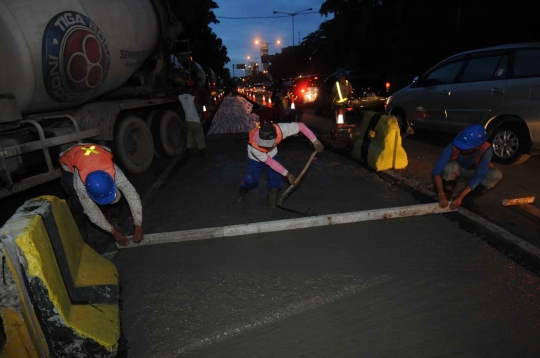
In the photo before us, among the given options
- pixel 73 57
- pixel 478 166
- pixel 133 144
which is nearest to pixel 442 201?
pixel 478 166

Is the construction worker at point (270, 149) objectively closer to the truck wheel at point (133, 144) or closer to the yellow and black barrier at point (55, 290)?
the yellow and black barrier at point (55, 290)

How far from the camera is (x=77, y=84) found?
5328mm

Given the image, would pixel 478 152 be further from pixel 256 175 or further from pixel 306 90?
pixel 306 90

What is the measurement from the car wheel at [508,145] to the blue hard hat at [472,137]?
7.91 feet

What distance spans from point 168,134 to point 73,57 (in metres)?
3.18

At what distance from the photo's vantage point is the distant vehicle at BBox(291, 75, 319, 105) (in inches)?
620

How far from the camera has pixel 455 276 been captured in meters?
2.88

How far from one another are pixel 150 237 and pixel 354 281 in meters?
2.07

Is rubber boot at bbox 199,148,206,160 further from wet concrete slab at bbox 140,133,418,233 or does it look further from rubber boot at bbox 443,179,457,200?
rubber boot at bbox 443,179,457,200

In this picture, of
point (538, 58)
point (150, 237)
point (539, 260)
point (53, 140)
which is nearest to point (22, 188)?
point (53, 140)

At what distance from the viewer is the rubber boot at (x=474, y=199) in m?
4.15

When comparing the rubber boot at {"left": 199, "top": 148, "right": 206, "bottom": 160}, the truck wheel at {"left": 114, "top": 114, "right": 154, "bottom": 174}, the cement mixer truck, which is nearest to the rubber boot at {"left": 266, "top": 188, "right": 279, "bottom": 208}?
the cement mixer truck

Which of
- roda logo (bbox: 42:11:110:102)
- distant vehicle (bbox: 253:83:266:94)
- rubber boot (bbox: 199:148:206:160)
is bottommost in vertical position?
rubber boot (bbox: 199:148:206:160)

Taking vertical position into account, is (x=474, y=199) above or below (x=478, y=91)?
below
